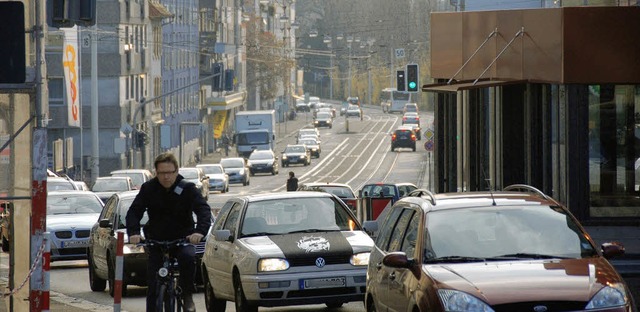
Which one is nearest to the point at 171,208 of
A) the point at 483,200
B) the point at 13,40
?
the point at 13,40

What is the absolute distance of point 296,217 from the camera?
17281 mm

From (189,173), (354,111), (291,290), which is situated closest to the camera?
(291,290)

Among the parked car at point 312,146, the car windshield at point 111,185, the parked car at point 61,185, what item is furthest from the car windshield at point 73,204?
the parked car at point 312,146

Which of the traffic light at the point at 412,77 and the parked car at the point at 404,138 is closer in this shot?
the traffic light at the point at 412,77

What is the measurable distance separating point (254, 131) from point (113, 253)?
8027 centimetres

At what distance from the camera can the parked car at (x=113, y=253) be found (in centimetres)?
2048

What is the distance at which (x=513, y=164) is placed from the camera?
26.6m

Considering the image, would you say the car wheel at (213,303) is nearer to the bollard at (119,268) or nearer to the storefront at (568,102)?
the bollard at (119,268)

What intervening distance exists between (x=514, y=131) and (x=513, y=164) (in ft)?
1.82

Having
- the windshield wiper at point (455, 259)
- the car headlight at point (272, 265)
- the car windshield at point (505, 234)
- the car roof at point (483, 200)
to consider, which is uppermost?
the car roof at point (483, 200)

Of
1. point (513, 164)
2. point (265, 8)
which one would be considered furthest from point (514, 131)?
point (265, 8)

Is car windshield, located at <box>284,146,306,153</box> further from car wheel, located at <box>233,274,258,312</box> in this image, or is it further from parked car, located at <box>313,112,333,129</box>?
car wheel, located at <box>233,274,258,312</box>

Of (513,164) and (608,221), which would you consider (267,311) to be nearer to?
(608,221)

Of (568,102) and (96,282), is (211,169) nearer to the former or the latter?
(96,282)
